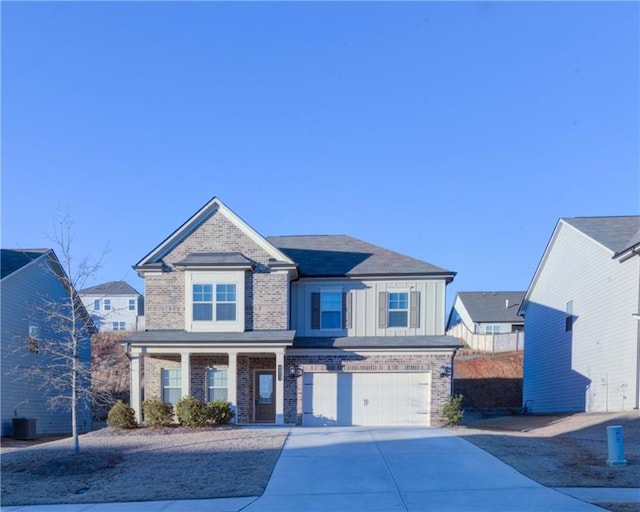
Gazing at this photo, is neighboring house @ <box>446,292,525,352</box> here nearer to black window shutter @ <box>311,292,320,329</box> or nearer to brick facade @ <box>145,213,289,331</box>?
black window shutter @ <box>311,292,320,329</box>

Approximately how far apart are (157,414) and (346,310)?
7116 millimetres

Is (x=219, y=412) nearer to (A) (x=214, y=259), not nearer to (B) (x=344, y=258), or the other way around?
(A) (x=214, y=259)

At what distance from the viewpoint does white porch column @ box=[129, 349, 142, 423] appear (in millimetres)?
18781

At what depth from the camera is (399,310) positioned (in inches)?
806

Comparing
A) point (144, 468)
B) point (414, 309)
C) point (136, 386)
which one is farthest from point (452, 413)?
point (144, 468)

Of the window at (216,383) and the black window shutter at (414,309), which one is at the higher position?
the black window shutter at (414,309)

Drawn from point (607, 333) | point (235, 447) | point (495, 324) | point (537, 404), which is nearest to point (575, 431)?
point (607, 333)

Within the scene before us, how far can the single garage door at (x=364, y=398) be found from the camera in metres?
19.5

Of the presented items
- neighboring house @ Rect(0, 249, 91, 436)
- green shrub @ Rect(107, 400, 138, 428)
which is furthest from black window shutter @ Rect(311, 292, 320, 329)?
neighboring house @ Rect(0, 249, 91, 436)

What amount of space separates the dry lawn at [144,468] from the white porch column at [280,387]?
8.11 feet

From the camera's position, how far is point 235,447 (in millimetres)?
13805

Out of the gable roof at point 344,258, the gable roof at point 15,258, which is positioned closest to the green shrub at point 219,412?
the gable roof at point 344,258

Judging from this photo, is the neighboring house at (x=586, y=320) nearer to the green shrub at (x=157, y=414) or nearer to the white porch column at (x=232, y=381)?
the white porch column at (x=232, y=381)

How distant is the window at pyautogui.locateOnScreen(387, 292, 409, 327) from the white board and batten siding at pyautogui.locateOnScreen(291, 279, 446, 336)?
0.58 ft
